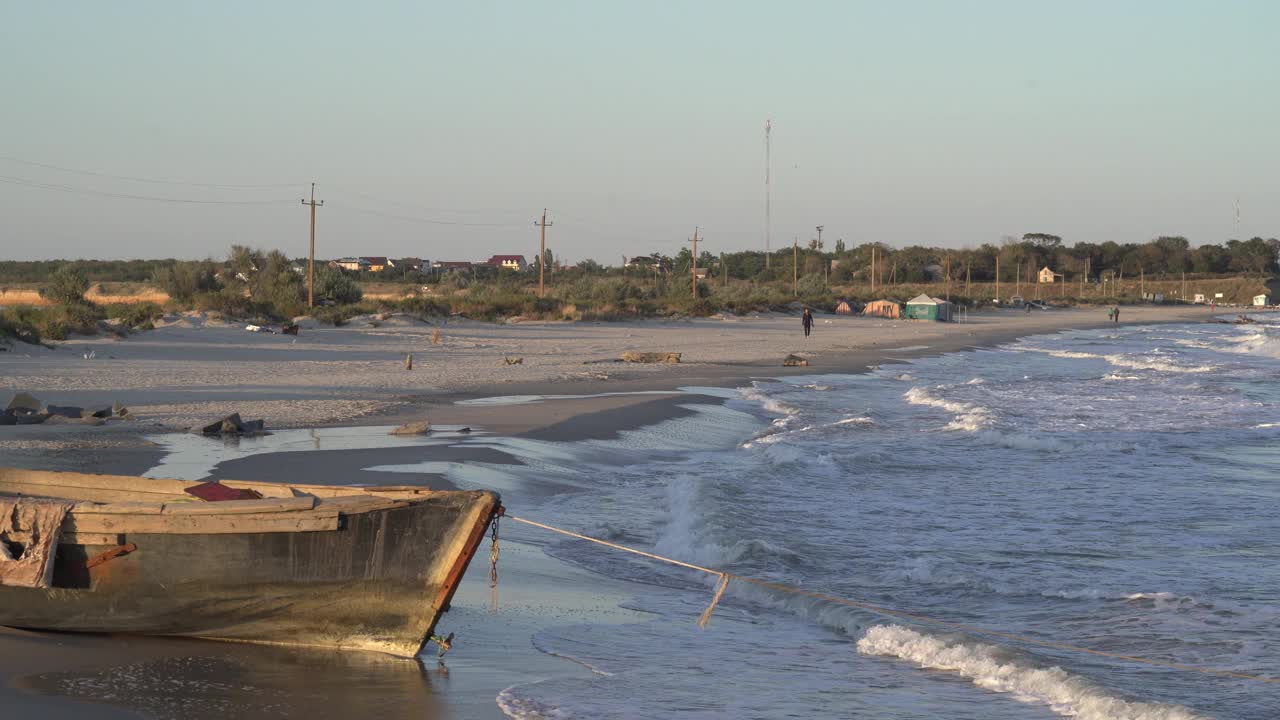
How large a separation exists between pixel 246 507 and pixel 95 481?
2207 mm

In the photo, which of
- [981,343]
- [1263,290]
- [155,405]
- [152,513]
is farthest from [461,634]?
[1263,290]

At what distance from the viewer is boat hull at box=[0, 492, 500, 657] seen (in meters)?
6.72

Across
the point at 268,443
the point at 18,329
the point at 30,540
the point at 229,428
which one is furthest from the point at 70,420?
the point at 18,329

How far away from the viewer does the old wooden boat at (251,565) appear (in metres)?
6.67

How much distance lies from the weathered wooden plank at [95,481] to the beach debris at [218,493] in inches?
13.1

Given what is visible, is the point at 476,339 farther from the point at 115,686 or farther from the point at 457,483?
the point at 115,686

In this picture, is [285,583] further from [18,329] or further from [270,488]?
[18,329]

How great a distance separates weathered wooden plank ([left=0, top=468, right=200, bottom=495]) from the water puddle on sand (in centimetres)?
310

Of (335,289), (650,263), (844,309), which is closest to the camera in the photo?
(335,289)

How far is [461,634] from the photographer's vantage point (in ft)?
24.9

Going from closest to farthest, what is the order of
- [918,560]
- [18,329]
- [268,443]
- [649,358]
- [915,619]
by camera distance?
[915,619], [918,560], [268,443], [18,329], [649,358]

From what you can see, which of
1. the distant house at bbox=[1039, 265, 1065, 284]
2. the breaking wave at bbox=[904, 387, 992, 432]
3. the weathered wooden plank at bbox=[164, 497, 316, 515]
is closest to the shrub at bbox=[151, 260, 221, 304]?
the breaking wave at bbox=[904, 387, 992, 432]

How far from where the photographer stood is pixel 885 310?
265ft

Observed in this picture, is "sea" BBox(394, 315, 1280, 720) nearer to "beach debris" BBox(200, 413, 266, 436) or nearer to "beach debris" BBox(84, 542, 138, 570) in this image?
"beach debris" BBox(84, 542, 138, 570)
